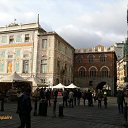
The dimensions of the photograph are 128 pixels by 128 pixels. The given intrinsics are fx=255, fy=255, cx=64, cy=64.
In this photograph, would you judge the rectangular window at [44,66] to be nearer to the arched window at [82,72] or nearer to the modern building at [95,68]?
the modern building at [95,68]

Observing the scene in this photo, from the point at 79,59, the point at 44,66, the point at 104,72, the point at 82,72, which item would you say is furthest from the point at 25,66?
the point at 104,72

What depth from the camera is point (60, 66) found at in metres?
49.8

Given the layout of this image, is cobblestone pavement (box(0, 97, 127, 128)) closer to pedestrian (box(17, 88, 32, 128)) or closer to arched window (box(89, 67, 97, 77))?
pedestrian (box(17, 88, 32, 128))

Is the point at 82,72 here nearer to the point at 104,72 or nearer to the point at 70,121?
the point at 104,72

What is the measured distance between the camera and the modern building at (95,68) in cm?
5891

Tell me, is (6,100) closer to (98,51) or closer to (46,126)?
(46,126)

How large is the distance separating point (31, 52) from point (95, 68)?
19.0 m

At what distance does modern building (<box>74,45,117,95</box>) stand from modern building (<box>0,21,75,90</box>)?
1172 cm

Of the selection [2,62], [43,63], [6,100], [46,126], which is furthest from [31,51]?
[46,126]

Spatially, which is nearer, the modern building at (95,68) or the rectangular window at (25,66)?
the rectangular window at (25,66)

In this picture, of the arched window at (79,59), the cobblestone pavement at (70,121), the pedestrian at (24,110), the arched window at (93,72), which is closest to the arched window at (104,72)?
the arched window at (93,72)

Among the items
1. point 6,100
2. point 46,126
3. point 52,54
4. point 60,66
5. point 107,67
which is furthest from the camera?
point 107,67

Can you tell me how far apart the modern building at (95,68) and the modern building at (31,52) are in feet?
38.5

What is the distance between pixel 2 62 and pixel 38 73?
7811mm
